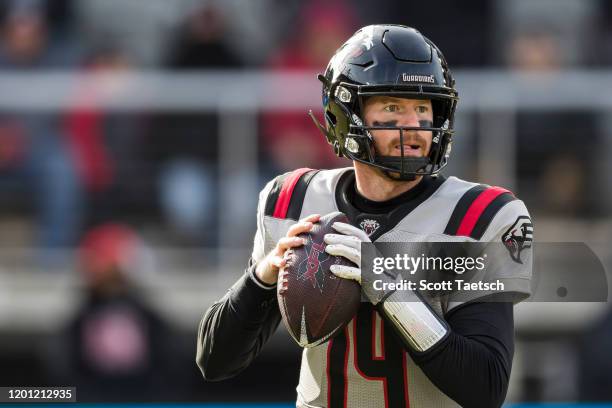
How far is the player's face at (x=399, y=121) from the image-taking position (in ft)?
10.9

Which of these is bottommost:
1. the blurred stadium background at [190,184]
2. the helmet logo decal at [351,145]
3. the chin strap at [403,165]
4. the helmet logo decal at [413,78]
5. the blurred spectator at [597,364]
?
the blurred spectator at [597,364]

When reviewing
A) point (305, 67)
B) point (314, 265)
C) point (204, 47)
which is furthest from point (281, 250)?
point (204, 47)

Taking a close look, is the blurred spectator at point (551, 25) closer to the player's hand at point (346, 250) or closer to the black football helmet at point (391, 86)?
the black football helmet at point (391, 86)

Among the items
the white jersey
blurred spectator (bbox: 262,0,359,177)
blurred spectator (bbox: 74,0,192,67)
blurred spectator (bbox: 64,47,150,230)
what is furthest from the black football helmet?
blurred spectator (bbox: 74,0,192,67)

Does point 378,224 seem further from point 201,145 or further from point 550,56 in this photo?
point 550,56

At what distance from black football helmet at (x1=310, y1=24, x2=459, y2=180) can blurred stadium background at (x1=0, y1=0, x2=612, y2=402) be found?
156 inches

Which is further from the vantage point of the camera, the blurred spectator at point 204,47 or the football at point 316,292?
the blurred spectator at point 204,47

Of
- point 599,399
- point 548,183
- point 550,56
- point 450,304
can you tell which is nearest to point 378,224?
point 450,304

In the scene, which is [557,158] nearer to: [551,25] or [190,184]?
[551,25]

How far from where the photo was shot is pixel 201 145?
26.1ft

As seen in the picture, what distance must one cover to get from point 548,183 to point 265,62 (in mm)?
2205

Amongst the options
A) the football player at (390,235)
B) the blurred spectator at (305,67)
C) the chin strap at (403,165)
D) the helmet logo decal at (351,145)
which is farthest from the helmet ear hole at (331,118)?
the blurred spectator at (305,67)

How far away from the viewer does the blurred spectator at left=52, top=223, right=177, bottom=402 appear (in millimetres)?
7156

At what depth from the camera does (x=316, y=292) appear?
10.1ft
